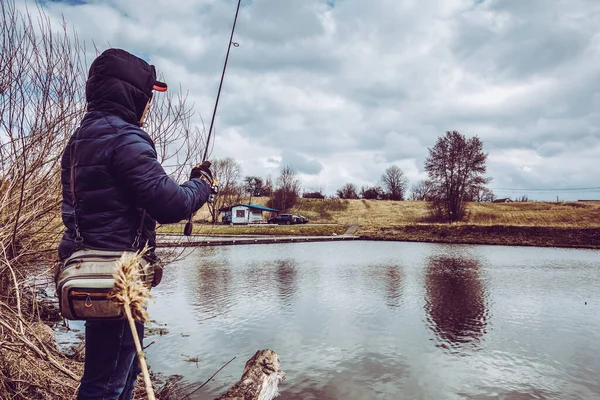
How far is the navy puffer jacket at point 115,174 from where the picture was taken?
184 centimetres

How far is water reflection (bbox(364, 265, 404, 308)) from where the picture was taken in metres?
11.2

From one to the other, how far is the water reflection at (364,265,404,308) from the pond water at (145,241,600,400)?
72 mm

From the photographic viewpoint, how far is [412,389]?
5.43 metres

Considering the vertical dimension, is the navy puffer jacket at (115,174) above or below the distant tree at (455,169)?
below

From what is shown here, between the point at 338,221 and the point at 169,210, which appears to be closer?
the point at 169,210

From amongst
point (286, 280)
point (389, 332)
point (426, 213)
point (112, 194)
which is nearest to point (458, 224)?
point (426, 213)

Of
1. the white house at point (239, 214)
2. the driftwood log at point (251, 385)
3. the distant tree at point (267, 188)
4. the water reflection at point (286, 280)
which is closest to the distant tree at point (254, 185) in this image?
the distant tree at point (267, 188)

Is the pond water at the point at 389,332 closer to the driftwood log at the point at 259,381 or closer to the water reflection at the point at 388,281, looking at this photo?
the water reflection at the point at 388,281

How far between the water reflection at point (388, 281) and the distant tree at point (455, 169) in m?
30.1

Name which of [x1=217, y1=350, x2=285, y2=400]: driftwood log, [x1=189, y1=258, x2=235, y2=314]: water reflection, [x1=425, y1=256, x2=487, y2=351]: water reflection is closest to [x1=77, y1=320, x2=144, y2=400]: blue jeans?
[x1=217, y1=350, x2=285, y2=400]: driftwood log

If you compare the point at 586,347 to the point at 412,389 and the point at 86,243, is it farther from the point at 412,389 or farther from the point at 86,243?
the point at 86,243

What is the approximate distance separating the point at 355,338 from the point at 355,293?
4212 mm

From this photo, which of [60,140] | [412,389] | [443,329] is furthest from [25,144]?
[443,329]

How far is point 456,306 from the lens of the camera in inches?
400
